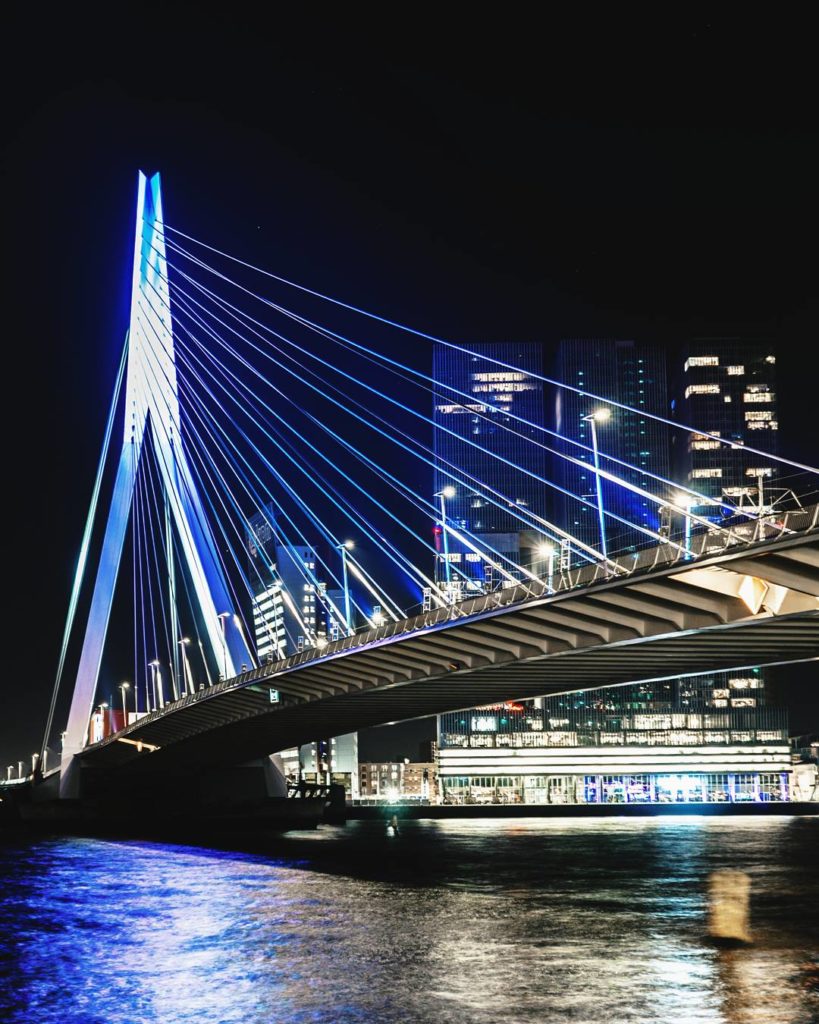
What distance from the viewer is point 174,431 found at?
4703 centimetres

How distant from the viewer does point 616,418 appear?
152m

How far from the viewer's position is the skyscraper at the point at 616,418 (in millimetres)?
149500

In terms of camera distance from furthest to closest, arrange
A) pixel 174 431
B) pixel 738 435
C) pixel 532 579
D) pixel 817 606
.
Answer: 1. pixel 738 435
2. pixel 174 431
3. pixel 532 579
4. pixel 817 606

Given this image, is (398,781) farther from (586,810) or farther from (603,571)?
(603,571)

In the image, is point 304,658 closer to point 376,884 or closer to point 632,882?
point 376,884

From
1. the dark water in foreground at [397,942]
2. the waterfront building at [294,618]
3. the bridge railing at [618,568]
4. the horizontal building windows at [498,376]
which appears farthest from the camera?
the horizontal building windows at [498,376]

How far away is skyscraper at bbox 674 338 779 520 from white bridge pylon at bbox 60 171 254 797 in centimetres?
9219

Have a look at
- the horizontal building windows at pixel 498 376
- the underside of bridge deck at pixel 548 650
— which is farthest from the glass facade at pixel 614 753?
Answer: the underside of bridge deck at pixel 548 650

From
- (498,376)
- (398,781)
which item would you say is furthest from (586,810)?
(498,376)

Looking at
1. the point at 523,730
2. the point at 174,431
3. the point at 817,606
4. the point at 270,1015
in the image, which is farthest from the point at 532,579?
the point at 523,730

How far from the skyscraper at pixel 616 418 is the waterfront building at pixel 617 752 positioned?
34.2 m

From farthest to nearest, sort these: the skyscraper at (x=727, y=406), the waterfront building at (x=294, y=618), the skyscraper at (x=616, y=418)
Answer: the skyscraper at (x=616, y=418) < the skyscraper at (x=727, y=406) < the waterfront building at (x=294, y=618)

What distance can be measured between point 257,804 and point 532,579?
3706 cm

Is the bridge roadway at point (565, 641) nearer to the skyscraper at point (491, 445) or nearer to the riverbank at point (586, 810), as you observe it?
the riverbank at point (586, 810)
